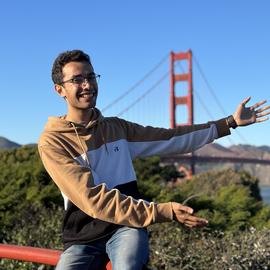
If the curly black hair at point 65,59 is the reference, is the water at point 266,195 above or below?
below

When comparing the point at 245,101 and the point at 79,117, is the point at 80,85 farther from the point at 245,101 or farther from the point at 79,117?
the point at 245,101

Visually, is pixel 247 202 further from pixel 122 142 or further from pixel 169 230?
pixel 122 142

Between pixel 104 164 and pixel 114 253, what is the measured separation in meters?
0.32

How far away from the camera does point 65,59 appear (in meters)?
2.06

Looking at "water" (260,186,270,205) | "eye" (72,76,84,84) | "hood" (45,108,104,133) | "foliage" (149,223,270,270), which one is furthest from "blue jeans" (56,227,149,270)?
"water" (260,186,270,205)

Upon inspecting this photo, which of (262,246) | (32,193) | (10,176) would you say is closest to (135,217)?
(262,246)

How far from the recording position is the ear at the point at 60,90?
2082 millimetres

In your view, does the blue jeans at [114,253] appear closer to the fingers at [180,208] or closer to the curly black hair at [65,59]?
the fingers at [180,208]

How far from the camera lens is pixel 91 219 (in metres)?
1.96

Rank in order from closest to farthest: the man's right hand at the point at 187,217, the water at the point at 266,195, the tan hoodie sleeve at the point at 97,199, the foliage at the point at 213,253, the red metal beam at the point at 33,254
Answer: the man's right hand at the point at 187,217, the tan hoodie sleeve at the point at 97,199, the red metal beam at the point at 33,254, the foliage at the point at 213,253, the water at the point at 266,195

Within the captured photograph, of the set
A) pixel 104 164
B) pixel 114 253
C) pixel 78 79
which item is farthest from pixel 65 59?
pixel 114 253

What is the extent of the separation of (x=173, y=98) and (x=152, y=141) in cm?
3408

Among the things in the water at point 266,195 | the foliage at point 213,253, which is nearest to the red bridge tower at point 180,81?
the water at point 266,195

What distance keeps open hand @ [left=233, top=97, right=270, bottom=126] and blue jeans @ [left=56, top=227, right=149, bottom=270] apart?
0.68m
